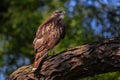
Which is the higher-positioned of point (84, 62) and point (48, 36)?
point (48, 36)

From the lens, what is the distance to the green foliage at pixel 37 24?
440 inches

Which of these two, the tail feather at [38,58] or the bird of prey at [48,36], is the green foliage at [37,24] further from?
the tail feather at [38,58]

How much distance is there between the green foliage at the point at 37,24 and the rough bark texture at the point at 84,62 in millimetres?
3294

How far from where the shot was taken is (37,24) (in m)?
11.4

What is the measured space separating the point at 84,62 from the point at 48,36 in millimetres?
1257

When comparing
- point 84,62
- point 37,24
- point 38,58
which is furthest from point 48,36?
point 37,24

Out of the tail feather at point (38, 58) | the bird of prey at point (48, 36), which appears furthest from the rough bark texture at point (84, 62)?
the bird of prey at point (48, 36)

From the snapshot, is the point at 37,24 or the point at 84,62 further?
the point at 37,24

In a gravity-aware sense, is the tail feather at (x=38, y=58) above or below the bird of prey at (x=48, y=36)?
below

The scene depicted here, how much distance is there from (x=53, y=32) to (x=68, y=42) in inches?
125

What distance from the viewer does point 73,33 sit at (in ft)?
39.2

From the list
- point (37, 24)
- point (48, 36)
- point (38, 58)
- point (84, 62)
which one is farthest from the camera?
point (37, 24)

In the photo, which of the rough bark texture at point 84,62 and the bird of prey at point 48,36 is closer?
the rough bark texture at point 84,62

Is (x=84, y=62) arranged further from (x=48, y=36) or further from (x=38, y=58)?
(x=48, y=36)
